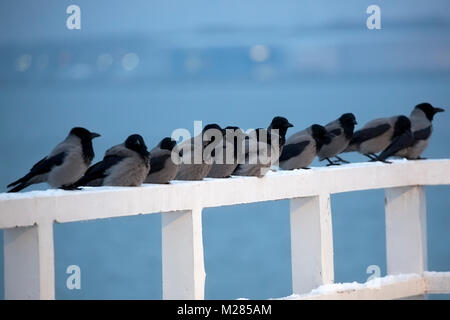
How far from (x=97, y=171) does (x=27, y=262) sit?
2250 mm

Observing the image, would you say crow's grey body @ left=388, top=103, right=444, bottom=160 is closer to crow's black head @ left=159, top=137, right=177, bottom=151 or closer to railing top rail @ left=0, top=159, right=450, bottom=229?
railing top rail @ left=0, top=159, right=450, bottom=229

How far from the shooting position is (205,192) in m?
6.75

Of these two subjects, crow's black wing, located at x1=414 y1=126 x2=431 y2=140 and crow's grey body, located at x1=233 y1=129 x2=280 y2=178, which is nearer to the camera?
crow's grey body, located at x1=233 y1=129 x2=280 y2=178

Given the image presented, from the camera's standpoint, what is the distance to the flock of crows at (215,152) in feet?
25.5

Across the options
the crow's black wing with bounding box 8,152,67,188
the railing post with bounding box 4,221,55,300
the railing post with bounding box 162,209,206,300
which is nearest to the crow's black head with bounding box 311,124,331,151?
the crow's black wing with bounding box 8,152,67,188

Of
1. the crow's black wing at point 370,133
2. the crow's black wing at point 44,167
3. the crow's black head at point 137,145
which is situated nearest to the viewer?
the crow's black wing at point 44,167

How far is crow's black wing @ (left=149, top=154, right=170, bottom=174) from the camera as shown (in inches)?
329

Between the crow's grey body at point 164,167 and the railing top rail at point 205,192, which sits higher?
the crow's grey body at point 164,167

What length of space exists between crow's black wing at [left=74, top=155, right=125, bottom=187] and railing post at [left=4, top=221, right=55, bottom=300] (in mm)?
2191

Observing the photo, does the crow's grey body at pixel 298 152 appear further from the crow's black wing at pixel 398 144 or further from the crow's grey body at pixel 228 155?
the crow's grey body at pixel 228 155

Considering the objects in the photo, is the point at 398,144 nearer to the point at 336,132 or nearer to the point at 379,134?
the point at 379,134

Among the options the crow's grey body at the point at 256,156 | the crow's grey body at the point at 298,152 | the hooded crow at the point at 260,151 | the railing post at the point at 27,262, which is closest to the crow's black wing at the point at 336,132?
the crow's grey body at the point at 298,152

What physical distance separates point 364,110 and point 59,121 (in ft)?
34.5
